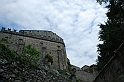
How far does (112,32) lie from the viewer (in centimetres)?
804

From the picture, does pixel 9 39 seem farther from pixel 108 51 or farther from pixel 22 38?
pixel 108 51

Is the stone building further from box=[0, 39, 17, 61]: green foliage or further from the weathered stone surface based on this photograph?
the weathered stone surface

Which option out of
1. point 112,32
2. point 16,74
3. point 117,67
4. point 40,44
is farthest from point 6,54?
point 40,44

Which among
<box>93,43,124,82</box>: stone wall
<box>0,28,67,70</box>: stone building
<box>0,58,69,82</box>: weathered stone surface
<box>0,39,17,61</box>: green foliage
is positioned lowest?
<box>93,43,124,82</box>: stone wall

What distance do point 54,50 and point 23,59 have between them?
1180 inches

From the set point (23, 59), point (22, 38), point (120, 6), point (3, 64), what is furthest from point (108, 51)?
point (22, 38)

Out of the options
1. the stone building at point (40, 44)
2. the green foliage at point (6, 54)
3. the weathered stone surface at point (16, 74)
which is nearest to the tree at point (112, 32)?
the weathered stone surface at point (16, 74)

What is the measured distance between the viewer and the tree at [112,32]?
793 centimetres

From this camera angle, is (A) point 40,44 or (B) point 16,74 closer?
(B) point 16,74

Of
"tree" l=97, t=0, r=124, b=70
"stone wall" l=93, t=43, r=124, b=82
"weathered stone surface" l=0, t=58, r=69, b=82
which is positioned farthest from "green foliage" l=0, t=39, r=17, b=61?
"stone wall" l=93, t=43, r=124, b=82

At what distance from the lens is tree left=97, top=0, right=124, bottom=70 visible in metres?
7.93

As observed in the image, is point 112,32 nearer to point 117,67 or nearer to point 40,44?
point 117,67

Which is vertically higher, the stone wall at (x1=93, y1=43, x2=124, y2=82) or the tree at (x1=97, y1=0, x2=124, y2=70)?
the tree at (x1=97, y1=0, x2=124, y2=70)

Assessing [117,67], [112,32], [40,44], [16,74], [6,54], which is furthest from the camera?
[40,44]
